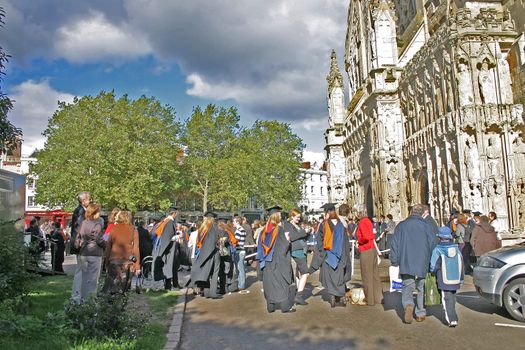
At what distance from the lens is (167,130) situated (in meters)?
40.3

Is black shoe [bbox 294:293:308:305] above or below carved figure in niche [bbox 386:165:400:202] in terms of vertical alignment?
below

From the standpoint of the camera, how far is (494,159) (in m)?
17.2

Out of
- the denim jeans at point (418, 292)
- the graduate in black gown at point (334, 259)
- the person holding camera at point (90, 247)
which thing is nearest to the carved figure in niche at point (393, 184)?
the graduate in black gown at point (334, 259)

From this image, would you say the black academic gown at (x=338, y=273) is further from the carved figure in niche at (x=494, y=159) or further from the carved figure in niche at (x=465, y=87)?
the carved figure in niche at (x=465, y=87)

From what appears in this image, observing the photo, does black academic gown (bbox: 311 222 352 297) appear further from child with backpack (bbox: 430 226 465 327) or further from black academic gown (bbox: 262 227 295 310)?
child with backpack (bbox: 430 226 465 327)

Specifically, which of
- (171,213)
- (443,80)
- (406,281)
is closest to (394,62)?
(443,80)

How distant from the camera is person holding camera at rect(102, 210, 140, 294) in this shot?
7.78 metres

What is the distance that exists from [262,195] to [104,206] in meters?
16.3

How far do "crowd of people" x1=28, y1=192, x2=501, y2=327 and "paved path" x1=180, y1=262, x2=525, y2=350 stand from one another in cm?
37

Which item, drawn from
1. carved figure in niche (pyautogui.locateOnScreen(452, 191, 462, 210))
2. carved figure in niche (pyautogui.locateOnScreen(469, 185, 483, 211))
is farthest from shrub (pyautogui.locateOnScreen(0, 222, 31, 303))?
carved figure in niche (pyautogui.locateOnScreen(452, 191, 462, 210))

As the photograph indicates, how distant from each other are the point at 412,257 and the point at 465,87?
42.5ft

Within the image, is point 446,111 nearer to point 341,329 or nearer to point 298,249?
point 298,249

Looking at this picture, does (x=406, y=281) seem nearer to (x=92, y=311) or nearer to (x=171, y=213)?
(x=92, y=311)

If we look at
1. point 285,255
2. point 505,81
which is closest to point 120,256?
point 285,255
